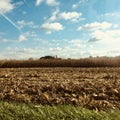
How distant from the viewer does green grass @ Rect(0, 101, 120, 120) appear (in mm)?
8070

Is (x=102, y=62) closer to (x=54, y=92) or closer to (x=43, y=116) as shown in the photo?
(x=54, y=92)

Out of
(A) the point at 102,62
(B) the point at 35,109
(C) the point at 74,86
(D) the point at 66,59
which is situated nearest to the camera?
(B) the point at 35,109

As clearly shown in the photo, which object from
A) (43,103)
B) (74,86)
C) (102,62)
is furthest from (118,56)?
(43,103)

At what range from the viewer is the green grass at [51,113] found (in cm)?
807

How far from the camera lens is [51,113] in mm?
8453

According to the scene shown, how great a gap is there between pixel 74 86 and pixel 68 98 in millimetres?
2045

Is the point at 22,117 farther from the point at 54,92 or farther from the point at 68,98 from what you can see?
the point at 54,92

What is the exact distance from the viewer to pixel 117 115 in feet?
26.3

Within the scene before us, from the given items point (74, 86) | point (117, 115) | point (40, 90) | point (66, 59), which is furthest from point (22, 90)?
point (66, 59)

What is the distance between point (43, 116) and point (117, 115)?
1.82 m

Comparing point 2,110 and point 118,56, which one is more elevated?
point 118,56

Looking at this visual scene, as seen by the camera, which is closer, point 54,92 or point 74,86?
point 54,92

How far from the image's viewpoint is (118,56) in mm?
34000

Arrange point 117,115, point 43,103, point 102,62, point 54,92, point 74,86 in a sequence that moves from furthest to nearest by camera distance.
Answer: point 102,62 < point 74,86 < point 54,92 < point 43,103 < point 117,115
